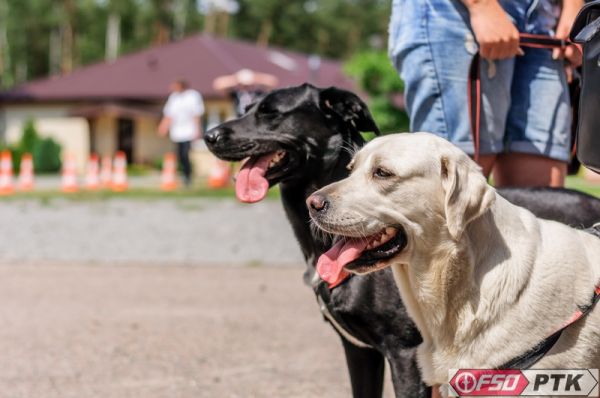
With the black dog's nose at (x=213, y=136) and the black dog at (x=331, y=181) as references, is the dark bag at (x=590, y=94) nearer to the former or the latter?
the black dog at (x=331, y=181)

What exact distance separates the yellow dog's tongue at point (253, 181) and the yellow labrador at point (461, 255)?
1.04 m

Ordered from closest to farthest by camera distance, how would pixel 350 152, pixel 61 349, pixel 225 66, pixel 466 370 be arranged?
pixel 466 370
pixel 350 152
pixel 61 349
pixel 225 66

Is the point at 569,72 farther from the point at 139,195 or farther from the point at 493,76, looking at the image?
the point at 139,195

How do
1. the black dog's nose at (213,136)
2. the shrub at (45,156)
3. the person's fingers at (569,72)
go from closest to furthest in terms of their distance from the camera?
the person's fingers at (569,72)
the black dog's nose at (213,136)
the shrub at (45,156)

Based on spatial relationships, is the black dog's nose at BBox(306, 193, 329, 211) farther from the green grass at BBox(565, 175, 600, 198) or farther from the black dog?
the green grass at BBox(565, 175, 600, 198)

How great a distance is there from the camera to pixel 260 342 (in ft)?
18.3

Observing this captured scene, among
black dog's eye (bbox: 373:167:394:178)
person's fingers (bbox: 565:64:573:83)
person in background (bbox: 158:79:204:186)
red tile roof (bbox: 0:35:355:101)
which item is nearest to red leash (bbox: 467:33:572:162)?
person's fingers (bbox: 565:64:573:83)

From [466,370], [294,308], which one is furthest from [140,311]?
[466,370]

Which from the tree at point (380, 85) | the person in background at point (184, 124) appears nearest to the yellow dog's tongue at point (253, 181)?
the person in background at point (184, 124)

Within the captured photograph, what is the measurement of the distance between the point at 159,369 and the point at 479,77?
2.67 meters

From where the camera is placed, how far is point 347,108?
148 inches

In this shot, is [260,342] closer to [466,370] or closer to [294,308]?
[294,308]

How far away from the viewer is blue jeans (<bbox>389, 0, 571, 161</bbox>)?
3.36m

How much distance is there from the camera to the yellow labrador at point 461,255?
2426 mm
